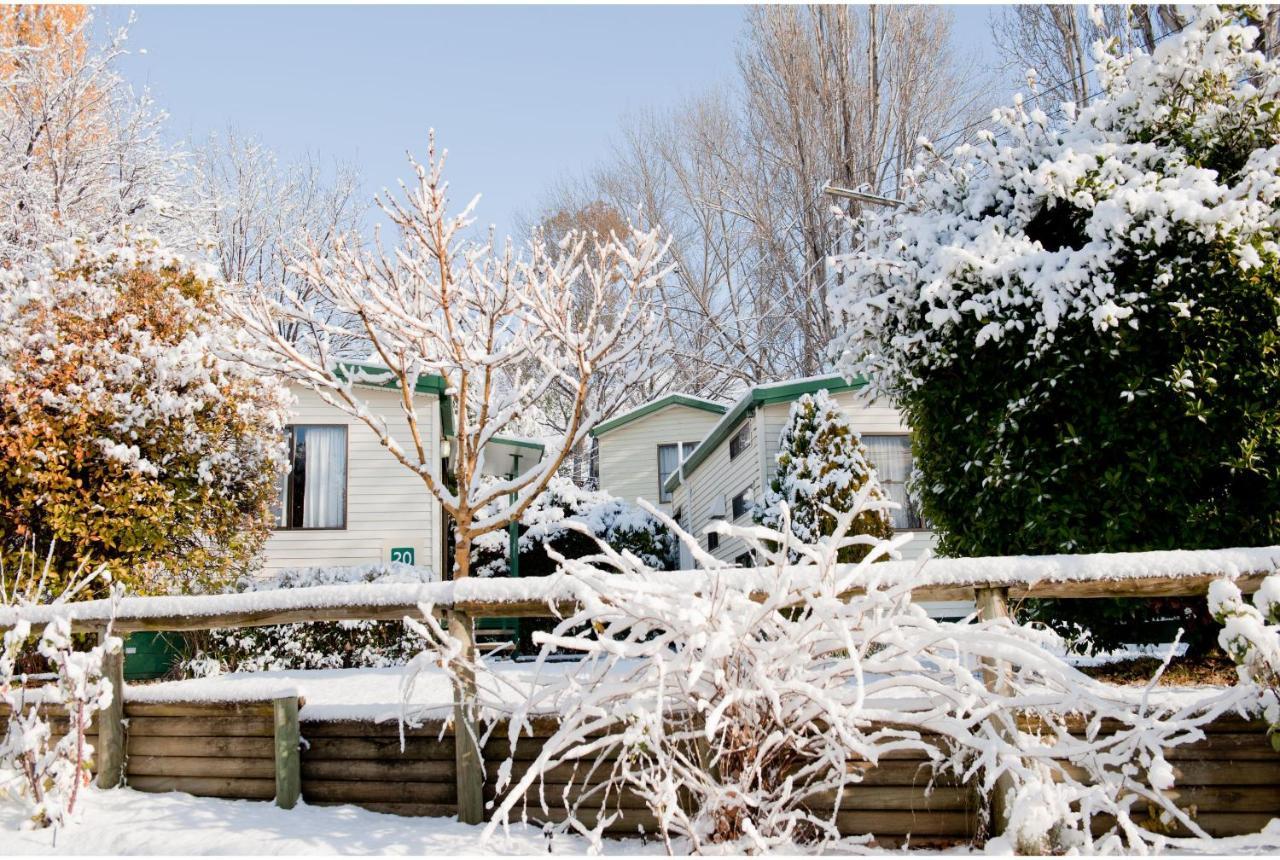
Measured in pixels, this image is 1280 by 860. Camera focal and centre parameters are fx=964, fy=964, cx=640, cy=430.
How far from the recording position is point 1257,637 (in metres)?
3.46

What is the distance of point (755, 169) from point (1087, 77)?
849 cm

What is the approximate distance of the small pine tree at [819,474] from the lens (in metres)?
10.6

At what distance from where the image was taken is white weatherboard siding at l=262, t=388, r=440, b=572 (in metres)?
12.9

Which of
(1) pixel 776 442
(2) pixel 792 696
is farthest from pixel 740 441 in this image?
(2) pixel 792 696

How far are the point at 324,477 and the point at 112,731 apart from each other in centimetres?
847

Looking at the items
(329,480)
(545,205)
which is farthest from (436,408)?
(545,205)

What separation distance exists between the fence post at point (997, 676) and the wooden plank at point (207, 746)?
10.9 ft

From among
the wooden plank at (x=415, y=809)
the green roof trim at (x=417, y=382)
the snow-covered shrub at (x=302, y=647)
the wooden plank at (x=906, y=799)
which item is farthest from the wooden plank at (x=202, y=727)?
the green roof trim at (x=417, y=382)

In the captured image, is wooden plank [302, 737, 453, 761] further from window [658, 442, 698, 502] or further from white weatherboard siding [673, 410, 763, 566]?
window [658, 442, 698, 502]

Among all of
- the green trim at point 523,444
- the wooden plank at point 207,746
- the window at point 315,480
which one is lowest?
the wooden plank at point 207,746

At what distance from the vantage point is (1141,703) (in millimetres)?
3447

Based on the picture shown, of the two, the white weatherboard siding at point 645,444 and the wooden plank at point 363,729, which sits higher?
the white weatherboard siding at point 645,444

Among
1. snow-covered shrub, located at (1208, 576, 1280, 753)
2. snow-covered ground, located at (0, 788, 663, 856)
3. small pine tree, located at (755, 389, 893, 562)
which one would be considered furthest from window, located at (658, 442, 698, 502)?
snow-covered shrub, located at (1208, 576, 1280, 753)

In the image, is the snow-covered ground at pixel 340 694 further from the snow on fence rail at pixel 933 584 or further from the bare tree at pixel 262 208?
the bare tree at pixel 262 208
